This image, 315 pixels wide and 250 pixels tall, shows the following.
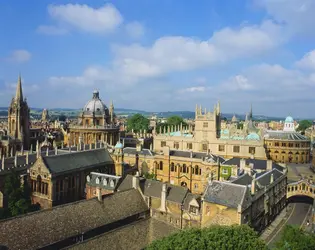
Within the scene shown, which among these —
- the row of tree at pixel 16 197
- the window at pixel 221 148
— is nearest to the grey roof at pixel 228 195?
the row of tree at pixel 16 197

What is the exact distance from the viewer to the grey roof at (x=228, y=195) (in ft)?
135

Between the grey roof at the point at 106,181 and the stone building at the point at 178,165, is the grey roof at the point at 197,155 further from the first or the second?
the grey roof at the point at 106,181

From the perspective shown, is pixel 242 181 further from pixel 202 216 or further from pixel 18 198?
pixel 18 198

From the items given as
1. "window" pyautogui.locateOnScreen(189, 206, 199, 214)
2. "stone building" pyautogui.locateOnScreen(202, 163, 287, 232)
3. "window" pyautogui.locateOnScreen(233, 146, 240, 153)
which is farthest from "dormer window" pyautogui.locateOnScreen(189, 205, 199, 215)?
"window" pyautogui.locateOnScreen(233, 146, 240, 153)

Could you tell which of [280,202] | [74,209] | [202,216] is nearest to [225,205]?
[202,216]

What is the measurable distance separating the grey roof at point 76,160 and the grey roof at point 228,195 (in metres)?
29.8

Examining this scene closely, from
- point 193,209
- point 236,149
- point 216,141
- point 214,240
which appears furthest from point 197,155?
point 214,240

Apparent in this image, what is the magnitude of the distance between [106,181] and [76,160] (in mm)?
11412

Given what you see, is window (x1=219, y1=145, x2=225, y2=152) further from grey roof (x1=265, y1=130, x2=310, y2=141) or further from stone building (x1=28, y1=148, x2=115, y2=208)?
grey roof (x1=265, y1=130, x2=310, y2=141)

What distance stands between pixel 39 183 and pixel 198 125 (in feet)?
155

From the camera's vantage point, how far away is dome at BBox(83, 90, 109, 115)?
102625mm

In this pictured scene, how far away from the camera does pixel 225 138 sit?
293 ft

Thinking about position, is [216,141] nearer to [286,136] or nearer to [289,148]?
[289,148]

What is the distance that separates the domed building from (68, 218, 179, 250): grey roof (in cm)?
5936
